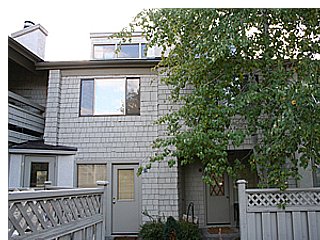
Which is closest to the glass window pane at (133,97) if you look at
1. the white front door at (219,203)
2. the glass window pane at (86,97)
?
the glass window pane at (86,97)

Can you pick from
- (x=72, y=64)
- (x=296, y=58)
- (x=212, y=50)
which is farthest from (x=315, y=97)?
(x=72, y=64)

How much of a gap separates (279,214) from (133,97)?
5045 millimetres

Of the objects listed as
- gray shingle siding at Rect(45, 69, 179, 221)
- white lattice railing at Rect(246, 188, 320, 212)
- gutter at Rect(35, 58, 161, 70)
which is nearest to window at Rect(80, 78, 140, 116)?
gray shingle siding at Rect(45, 69, 179, 221)

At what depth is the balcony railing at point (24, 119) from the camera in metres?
7.63

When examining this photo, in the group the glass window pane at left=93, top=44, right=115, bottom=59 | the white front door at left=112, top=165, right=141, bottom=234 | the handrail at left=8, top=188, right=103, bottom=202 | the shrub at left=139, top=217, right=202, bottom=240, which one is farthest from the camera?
the glass window pane at left=93, top=44, right=115, bottom=59

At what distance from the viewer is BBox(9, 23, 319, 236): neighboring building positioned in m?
8.02

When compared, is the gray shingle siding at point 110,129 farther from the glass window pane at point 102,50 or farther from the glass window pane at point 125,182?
the glass window pane at point 102,50

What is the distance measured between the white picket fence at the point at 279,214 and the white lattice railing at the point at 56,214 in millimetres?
2515

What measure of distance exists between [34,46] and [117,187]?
18.8ft

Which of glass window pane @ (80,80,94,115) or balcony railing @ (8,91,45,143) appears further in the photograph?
glass window pane @ (80,80,94,115)

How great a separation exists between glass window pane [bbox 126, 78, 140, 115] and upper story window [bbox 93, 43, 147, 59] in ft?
8.68

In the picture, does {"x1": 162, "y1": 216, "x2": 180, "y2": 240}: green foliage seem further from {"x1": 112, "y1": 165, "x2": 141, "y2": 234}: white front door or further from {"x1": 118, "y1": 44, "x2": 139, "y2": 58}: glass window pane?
{"x1": 118, "y1": 44, "x2": 139, "y2": 58}: glass window pane
